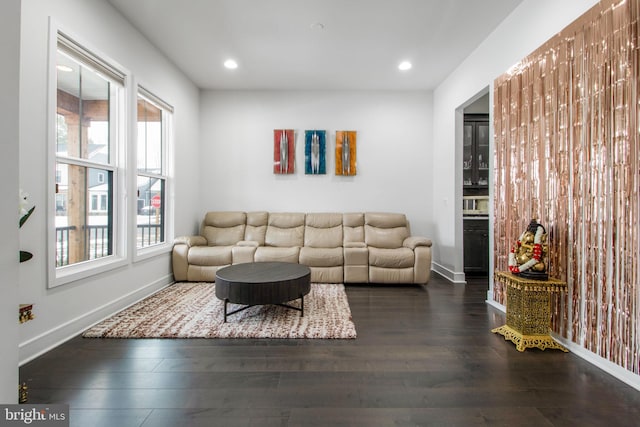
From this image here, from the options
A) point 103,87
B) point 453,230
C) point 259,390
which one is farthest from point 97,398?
point 453,230

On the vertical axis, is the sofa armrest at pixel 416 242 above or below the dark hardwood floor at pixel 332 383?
above

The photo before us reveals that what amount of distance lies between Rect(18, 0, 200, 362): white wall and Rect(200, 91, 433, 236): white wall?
52.2 inches

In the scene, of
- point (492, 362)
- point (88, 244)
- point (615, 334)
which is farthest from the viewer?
point (88, 244)

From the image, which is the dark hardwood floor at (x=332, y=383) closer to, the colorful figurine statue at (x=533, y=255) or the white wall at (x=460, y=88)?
the colorful figurine statue at (x=533, y=255)

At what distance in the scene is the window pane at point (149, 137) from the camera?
356 cm

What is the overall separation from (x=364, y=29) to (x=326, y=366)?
3262mm

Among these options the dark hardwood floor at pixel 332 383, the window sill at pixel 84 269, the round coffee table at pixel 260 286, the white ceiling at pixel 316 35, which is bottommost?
the dark hardwood floor at pixel 332 383

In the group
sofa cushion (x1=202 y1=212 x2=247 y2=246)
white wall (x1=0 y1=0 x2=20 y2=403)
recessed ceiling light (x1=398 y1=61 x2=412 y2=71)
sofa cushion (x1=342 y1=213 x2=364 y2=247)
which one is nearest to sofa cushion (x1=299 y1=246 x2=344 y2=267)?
sofa cushion (x1=342 y1=213 x2=364 y2=247)

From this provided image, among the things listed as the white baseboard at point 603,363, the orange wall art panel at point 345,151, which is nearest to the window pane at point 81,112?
the orange wall art panel at point 345,151

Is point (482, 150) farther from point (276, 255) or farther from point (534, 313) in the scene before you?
point (276, 255)

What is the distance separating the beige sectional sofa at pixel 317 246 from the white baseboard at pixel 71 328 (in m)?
0.85

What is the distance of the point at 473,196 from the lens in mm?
4688

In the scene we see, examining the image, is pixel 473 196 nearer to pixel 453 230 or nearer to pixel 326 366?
pixel 453 230

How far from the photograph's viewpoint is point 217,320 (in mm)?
2689
